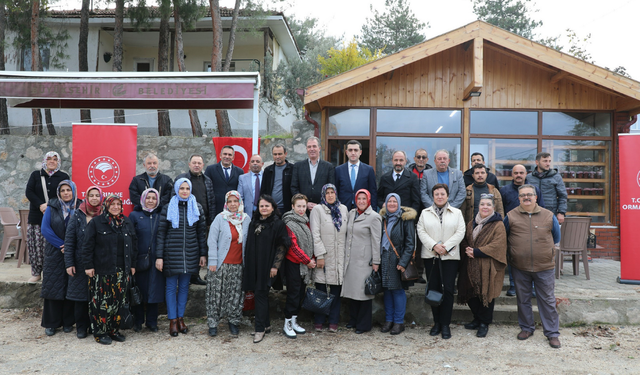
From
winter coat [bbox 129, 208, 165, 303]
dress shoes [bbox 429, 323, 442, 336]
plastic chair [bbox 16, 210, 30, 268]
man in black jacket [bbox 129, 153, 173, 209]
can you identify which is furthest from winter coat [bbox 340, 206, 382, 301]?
plastic chair [bbox 16, 210, 30, 268]

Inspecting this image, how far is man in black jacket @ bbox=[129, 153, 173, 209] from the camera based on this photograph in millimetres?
5352

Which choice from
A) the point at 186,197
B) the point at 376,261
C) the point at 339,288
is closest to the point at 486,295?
the point at 376,261

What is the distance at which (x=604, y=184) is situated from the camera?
8.41 meters

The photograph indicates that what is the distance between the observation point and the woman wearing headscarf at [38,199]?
18.7 ft

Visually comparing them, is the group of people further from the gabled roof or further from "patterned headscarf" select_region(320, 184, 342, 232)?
the gabled roof

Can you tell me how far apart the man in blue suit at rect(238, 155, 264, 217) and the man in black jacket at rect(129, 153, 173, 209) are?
92cm

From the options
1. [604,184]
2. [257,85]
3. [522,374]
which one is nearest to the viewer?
[522,374]

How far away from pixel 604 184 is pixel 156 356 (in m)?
8.61

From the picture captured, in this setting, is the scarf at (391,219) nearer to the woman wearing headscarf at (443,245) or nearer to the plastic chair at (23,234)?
the woman wearing headscarf at (443,245)

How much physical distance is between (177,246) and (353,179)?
2322 mm

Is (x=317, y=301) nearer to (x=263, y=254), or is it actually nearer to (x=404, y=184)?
(x=263, y=254)

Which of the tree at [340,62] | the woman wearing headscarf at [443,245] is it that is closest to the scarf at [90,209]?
the woman wearing headscarf at [443,245]

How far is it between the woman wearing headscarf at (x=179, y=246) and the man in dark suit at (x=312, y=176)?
131 cm

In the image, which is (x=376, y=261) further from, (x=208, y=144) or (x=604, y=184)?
(x=604, y=184)
